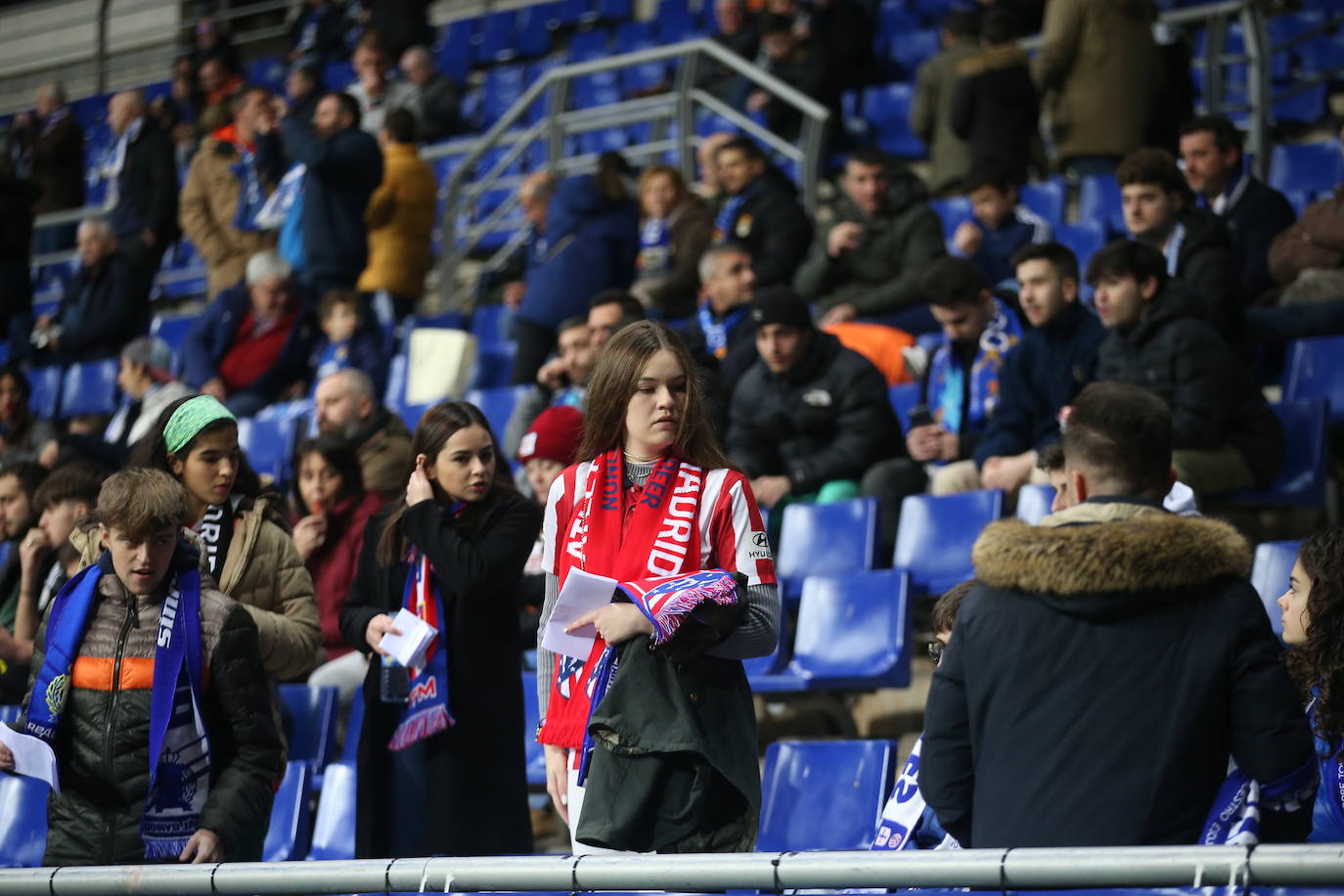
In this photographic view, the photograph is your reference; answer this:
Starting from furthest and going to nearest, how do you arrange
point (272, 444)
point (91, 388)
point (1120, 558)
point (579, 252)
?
point (91, 388) < point (579, 252) < point (272, 444) < point (1120, 558)

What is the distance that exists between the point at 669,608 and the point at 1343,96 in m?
7.57

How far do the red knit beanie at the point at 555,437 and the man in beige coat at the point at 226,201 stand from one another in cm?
476

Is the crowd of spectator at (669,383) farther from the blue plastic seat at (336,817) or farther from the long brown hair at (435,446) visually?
the blue plastic seat at (336,817)

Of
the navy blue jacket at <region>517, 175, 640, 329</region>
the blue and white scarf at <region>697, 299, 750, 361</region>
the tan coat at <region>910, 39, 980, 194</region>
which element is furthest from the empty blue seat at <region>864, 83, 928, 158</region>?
the blue and white scarf at <region>697, 299, 750, 361</region>

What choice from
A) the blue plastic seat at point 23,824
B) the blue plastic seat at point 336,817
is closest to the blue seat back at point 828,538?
the blue plastic seat at point 336,817

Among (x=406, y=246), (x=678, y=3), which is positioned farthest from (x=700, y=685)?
(x=678, y=3)

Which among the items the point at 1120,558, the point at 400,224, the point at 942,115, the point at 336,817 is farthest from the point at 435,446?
the point at 400,224

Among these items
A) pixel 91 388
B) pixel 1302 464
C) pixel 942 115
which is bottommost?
pixel 1302 464

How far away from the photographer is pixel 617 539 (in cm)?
316

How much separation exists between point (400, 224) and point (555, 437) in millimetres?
4524

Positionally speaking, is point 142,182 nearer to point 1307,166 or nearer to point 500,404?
point 500,404

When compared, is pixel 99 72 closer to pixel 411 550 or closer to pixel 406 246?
pixel 406 246

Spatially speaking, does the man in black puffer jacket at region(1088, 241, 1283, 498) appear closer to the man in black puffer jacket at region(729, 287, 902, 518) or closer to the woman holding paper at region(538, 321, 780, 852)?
the man in black puffer jacket at region(729, 287, 902, 518)

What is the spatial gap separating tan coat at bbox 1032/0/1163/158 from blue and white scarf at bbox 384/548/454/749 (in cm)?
518
